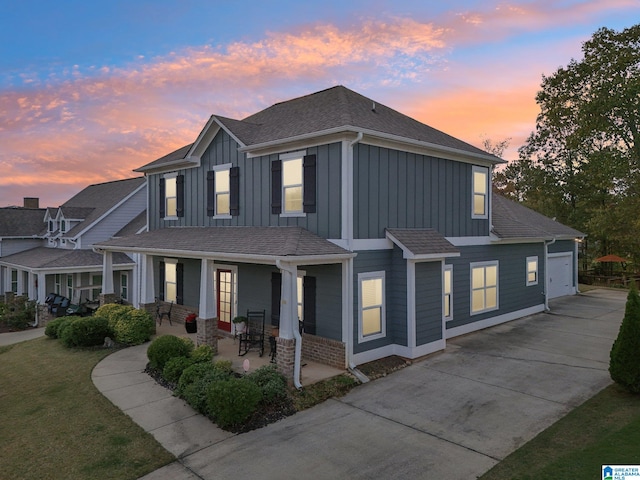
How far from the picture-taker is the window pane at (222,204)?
14.7 metres

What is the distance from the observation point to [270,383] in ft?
29.6

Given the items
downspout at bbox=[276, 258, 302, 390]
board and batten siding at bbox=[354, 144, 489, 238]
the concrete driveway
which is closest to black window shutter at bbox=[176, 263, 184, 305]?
downspout at bbox=[276, 258, 302, 390]

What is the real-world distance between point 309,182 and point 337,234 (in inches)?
71.8

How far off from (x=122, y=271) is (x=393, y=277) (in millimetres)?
18175

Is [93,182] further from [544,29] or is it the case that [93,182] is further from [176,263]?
[544,29]

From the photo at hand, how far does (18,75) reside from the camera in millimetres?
17188

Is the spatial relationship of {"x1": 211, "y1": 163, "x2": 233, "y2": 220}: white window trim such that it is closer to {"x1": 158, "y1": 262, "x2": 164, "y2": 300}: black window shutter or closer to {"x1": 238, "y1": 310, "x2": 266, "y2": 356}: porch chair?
{"x1": 238, "y1": 310, "x2": 266, "y2": 356}: porch chair

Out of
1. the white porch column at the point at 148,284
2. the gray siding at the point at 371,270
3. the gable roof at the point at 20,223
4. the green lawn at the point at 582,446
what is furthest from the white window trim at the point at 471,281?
the gable roof at the point at 20,223

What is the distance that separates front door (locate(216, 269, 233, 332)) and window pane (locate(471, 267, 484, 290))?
909 centimetres

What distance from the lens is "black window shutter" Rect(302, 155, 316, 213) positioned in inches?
462

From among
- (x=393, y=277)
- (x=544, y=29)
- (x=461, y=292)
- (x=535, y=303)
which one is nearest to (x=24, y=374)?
(x=393, y=277)

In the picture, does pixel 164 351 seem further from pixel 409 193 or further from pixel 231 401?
pixel 409 193

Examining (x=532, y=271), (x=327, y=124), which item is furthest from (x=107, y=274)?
(x=532, y=271)

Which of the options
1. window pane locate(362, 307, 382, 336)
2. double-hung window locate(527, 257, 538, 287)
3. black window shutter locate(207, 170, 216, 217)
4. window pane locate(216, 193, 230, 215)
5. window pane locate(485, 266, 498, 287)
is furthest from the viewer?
double-hung window locate(527, 257, 538, 287)
